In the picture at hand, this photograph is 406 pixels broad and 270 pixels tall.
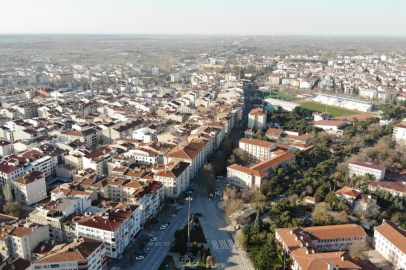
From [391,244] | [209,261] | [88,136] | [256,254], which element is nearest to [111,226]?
[209,261]

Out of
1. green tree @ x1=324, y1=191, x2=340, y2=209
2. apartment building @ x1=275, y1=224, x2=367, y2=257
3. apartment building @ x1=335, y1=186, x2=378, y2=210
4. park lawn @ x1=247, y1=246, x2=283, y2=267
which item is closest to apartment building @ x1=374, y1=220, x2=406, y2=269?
apartment building @ x1=275, y1=224, x2=367, y2=257

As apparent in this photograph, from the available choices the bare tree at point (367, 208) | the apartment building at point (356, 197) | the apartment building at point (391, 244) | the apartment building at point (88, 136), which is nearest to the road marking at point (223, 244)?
the apartment building at point (391, 244)

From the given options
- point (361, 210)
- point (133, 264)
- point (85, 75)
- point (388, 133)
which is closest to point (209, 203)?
point (133, 264)

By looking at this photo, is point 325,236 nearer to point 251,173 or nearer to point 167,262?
point 251,173

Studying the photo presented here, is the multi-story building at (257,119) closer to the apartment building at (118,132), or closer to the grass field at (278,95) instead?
the apartment building at (118,132)

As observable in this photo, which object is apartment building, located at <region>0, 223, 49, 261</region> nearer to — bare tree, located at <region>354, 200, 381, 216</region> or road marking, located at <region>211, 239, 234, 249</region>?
road marking, located at <region>211, 239, 234, 249</region>

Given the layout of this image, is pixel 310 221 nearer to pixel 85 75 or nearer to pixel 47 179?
pixel 47 179
